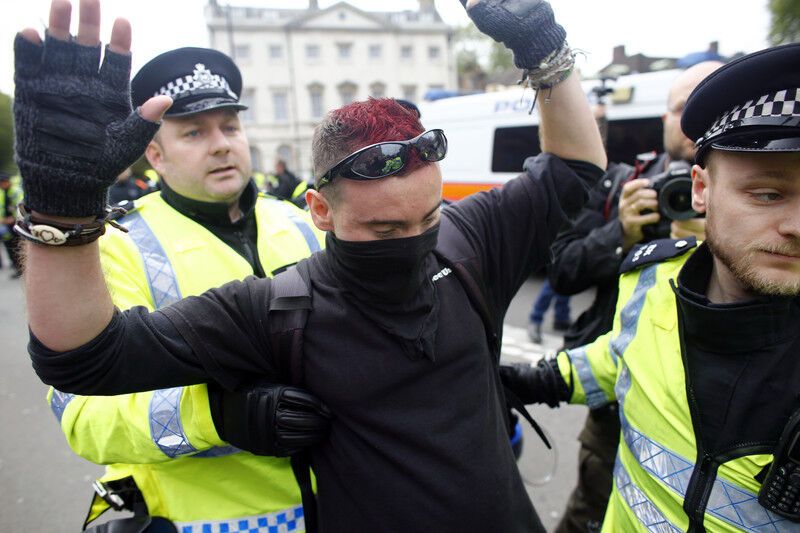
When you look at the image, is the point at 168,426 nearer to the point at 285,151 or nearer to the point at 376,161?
the point at 376,161

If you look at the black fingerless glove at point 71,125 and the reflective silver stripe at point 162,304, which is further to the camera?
the reflective silver stripe at point 162,304

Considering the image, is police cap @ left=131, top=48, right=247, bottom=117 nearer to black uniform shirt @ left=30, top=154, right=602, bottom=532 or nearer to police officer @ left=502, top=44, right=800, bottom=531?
black uniform shirt @ left=30, top=154, right=602, bottom=532

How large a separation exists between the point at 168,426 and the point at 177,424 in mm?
21

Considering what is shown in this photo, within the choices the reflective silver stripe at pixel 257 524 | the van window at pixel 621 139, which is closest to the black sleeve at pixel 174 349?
the reflective silver stripe at pixel 257 524

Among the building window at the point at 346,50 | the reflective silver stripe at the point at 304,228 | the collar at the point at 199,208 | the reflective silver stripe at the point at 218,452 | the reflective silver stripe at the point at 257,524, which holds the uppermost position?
the building window at the point at 346,50

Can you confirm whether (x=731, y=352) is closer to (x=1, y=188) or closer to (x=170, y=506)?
(x=170, y=506)

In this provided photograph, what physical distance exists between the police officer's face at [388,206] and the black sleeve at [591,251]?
1.03 meters

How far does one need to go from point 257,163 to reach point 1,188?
29.8 metres

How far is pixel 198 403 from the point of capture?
45.5 inches

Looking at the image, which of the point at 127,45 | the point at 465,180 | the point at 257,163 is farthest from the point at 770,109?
the point at 257,163

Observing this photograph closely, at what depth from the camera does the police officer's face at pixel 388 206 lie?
1.11 m

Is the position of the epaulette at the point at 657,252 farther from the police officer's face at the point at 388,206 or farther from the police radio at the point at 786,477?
the police officer's face at the point at 388,206

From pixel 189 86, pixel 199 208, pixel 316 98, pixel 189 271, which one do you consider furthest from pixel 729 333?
pixel 316 98

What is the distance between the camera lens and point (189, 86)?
1.67 metres
